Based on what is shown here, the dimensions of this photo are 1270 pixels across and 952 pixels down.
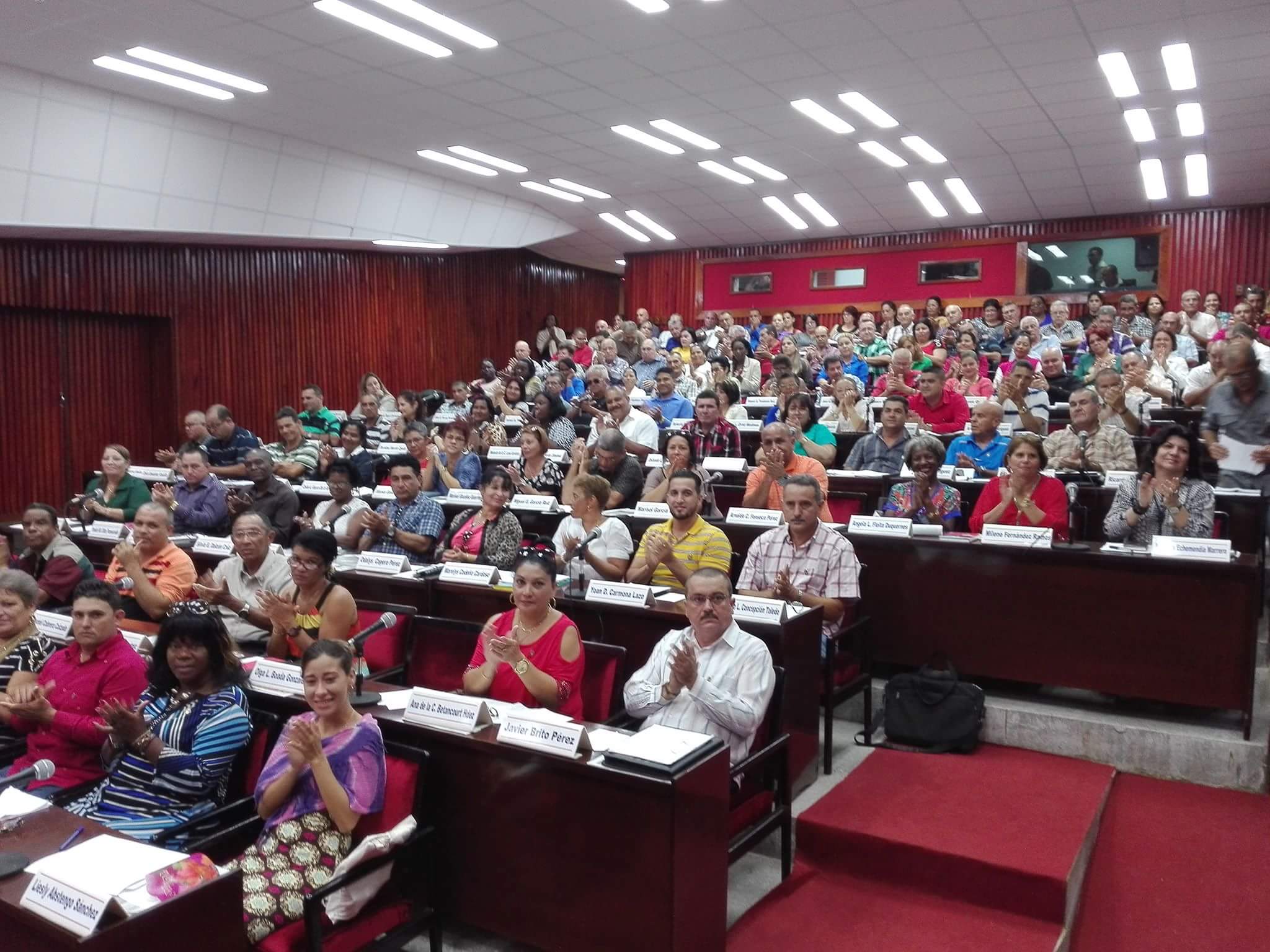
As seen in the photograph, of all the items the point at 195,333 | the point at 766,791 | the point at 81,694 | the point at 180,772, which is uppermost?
the point at 195,333

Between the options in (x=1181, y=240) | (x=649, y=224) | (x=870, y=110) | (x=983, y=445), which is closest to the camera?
(x=983, y=445)

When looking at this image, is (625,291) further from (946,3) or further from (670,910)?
(670,910)

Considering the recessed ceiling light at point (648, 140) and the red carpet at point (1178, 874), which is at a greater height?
the recessed ceiling light at point (648, 140)

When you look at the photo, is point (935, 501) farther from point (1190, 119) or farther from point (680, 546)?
point (1190, 119)

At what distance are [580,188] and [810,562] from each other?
28.7 feet

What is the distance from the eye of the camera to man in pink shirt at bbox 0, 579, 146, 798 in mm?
2727

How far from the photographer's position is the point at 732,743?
270 centimetres

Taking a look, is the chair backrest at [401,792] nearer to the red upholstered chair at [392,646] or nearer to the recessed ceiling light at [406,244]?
the red upholstered chair at [392,646]

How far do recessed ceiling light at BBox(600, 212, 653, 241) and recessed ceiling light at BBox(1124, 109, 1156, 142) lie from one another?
6.41 metres

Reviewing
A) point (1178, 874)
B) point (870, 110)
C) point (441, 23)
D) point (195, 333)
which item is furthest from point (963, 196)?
point (1178, 874)

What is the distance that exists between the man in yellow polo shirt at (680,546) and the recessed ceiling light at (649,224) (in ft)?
30.8

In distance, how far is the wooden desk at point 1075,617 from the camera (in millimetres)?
3291

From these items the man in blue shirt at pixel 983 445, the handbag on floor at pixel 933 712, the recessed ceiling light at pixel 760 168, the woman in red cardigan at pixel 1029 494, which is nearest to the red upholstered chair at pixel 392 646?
the handbag on floor at pixel 933 712

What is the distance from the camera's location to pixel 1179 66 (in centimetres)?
698
